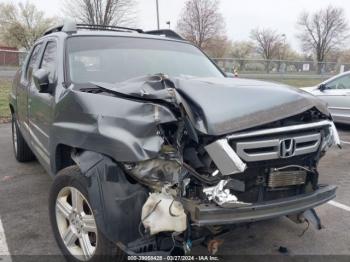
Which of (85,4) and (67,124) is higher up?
(85,4)

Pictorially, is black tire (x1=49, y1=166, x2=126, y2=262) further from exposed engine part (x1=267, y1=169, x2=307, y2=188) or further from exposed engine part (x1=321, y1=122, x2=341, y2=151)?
exposed engine part (x1=321, y1=122, x2=341, y2=151)

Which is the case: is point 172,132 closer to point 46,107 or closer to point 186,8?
point 46,107

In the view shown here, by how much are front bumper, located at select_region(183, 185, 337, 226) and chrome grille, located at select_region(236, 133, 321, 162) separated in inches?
12.8

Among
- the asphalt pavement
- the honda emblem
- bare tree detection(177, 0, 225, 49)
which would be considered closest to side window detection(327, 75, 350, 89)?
the asphalt pavement

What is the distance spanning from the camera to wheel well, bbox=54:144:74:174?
11.4 feet

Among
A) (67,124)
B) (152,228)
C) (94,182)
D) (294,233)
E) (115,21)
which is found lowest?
(294,233)

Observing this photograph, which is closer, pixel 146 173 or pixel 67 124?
pixel 146 173

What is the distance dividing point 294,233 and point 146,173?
6.44 feet

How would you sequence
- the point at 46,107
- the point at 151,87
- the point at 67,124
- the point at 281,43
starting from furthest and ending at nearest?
the point at 281,43 → the point at 46,107 → the point at 67,124 → the point at 151,87

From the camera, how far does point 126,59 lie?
4.11 m

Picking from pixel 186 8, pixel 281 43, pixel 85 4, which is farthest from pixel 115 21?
pixel 281 43

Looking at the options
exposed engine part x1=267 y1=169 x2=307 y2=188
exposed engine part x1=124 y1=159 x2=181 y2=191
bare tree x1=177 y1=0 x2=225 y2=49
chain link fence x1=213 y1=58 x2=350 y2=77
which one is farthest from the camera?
bare tree x1=177 y1=0 x2=225 y2=49

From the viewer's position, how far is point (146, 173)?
2.59m

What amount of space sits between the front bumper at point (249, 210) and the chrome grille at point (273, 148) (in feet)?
1.07
